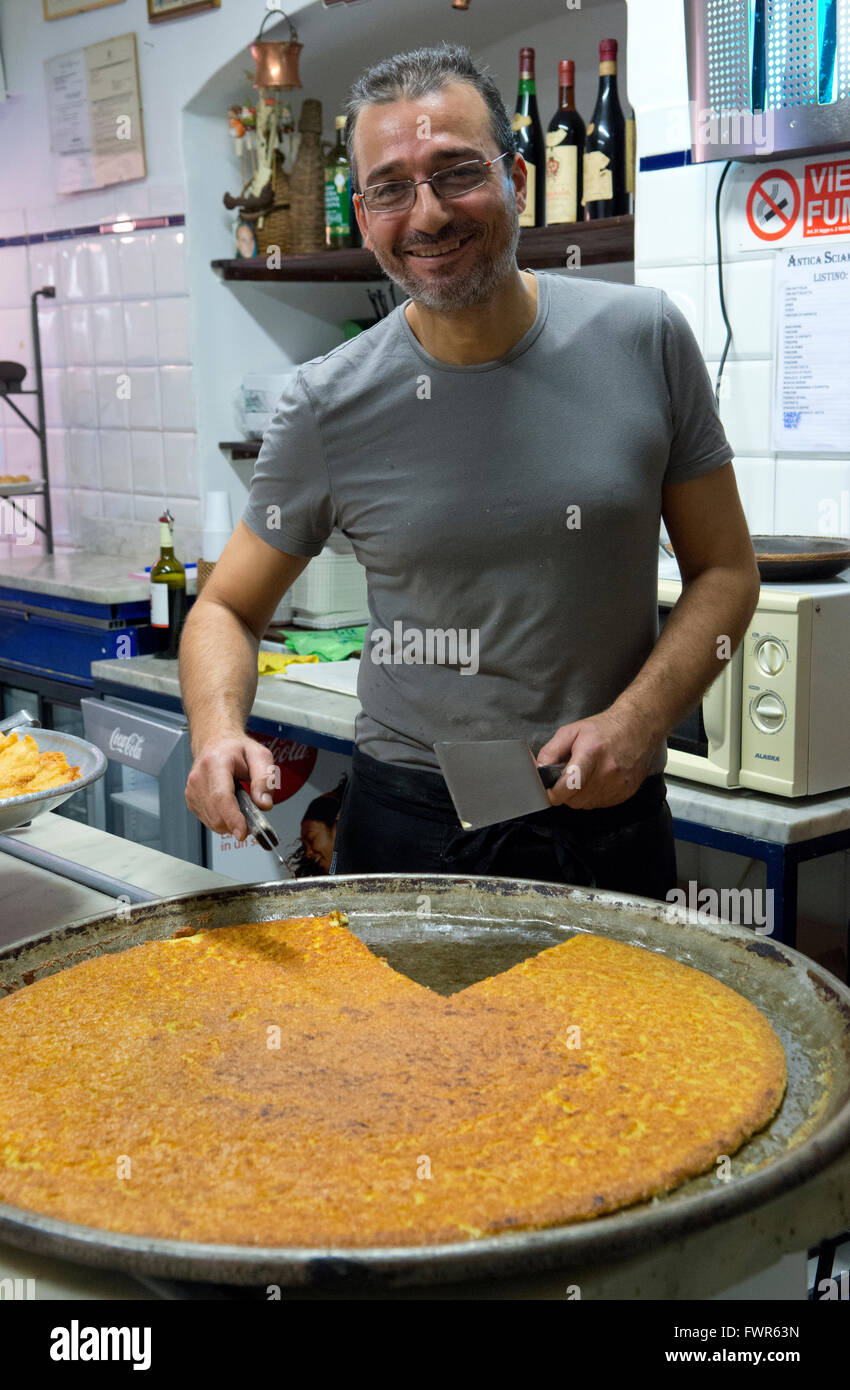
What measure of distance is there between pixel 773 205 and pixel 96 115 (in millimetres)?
2630

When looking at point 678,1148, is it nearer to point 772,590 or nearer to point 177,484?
point 772,590

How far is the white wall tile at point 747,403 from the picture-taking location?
8.52 feet

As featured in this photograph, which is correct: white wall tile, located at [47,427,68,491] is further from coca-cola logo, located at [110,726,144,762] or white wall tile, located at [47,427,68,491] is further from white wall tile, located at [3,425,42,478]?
coca-cola logo, located at [110,726,144,762]

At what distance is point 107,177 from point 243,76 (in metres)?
0.67

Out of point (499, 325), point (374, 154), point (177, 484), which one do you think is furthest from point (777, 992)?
point (177, 484)

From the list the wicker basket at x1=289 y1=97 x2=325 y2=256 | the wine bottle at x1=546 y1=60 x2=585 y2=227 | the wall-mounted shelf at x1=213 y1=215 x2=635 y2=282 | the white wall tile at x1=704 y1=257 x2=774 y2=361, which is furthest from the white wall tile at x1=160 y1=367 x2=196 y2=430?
the white wall tile at x1=704 y1=257 x2=774 y2=361

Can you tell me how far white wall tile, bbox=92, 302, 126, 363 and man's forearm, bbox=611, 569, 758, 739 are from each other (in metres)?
3.21

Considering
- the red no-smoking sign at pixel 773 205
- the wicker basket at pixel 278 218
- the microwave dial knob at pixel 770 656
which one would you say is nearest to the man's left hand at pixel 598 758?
the microwave dial knob at pixel 770 656

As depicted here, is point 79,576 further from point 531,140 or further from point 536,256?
point 531,140

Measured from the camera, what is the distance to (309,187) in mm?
3793

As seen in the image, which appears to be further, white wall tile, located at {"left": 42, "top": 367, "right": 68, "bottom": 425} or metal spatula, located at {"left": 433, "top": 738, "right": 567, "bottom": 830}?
white wall tile, located at {"left": 42, "top": 367, "right": 68, "bottom": 425}

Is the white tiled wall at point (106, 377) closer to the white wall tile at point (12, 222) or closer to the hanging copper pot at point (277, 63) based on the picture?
the white wall tile at point (12, 222)

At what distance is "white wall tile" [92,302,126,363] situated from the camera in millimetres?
4316

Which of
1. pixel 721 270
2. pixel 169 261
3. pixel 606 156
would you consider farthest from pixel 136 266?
pixel 721 270
